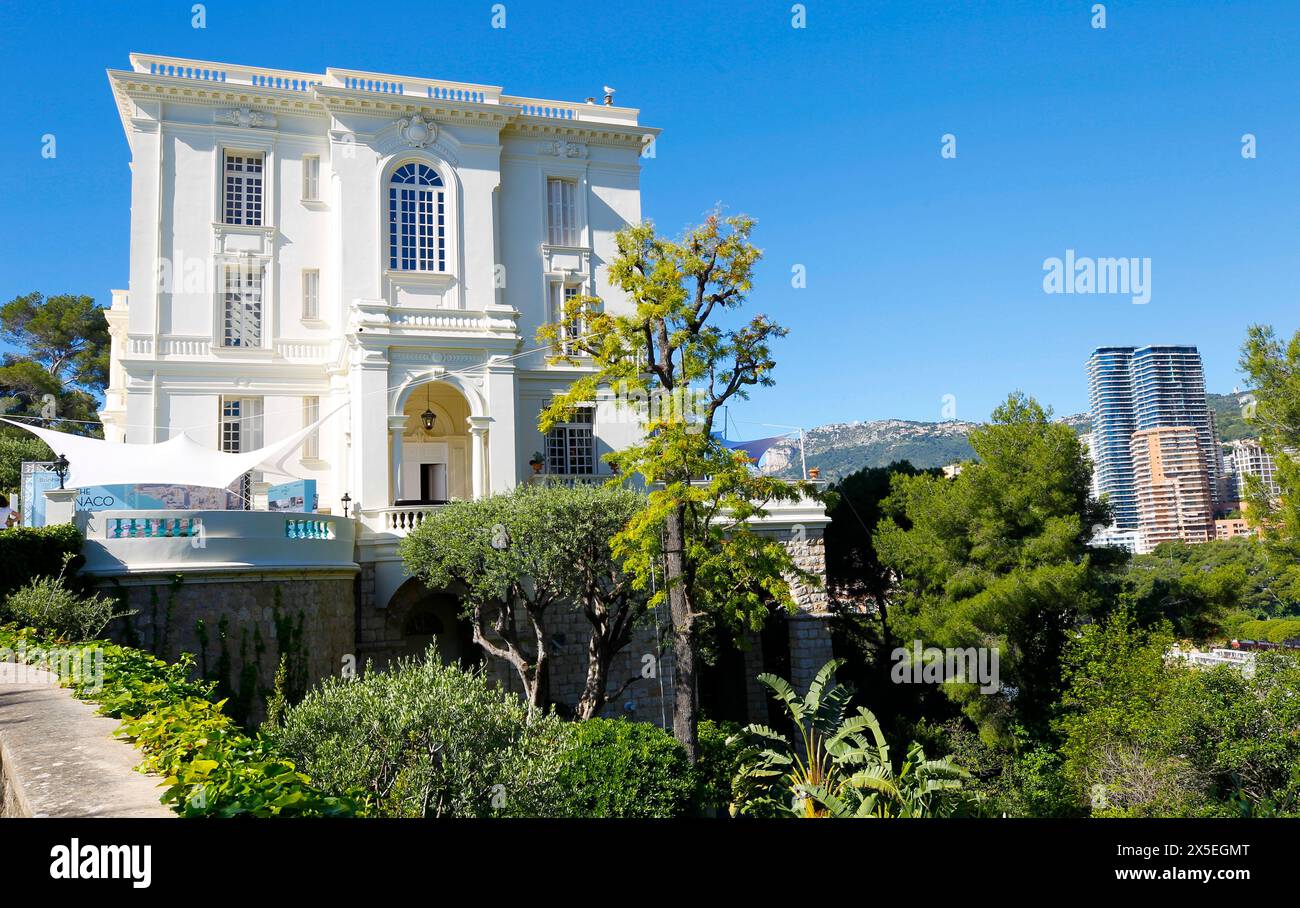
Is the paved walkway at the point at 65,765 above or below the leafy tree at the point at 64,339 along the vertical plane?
below

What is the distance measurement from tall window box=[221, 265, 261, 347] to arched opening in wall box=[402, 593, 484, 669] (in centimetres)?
977

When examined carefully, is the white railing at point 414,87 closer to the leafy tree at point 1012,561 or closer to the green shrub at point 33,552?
Result: the green shrub at point 33,552

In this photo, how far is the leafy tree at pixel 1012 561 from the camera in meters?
28.4

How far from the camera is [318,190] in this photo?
29656 millimetres

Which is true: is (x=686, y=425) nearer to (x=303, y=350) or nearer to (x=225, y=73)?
(x=303, y=350)

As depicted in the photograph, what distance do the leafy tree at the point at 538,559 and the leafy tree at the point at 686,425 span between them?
1.85 m

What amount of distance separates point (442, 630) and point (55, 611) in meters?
11.0

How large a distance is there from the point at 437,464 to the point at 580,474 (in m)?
4.80

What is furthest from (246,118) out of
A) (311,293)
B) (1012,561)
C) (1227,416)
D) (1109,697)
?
(1227,416)

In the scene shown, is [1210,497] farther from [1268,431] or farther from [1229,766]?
[1229,766]

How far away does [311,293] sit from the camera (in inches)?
1165

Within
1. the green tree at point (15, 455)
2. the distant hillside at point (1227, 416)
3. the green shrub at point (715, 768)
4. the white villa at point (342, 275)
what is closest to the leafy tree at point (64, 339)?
the green tree at point (15, 455)

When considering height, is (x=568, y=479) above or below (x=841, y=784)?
above

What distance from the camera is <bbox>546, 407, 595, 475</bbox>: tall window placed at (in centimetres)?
2919
